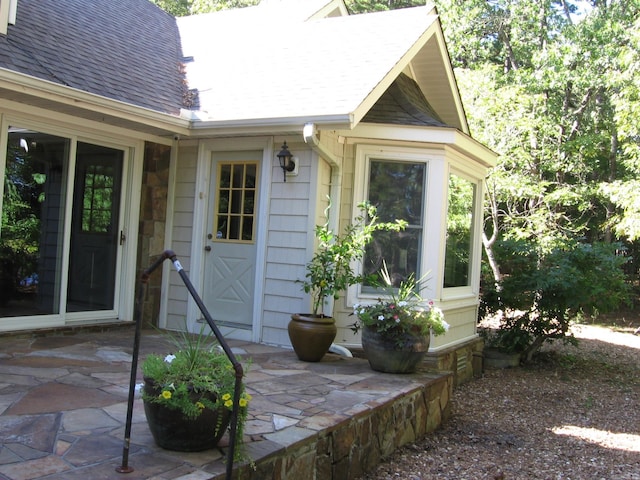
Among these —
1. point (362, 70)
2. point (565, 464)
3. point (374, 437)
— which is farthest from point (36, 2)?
point (565, 464)

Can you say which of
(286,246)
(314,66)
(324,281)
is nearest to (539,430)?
(324,281)

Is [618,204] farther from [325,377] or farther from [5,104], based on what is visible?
[5,104]

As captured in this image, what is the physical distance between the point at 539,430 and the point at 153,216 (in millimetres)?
4335

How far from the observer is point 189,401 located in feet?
8.09

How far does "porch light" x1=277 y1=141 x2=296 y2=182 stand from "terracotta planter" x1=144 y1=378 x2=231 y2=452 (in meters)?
3.30

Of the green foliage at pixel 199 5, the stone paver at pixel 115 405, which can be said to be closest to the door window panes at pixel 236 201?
the stone paver at pixel 115 405

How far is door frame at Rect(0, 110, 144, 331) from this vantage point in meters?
5.04

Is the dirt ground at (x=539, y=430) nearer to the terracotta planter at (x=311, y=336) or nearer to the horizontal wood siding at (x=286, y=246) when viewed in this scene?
the terracotta planter at (x=311, y=336)

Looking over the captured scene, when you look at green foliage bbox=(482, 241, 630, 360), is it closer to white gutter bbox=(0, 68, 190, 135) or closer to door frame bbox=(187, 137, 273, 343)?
door frame bbox=(187, 137, 273, 343)

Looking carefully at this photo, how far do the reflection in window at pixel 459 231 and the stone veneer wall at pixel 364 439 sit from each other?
5.53 ft

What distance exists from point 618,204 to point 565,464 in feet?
30.2

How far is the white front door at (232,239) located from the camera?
5918mm

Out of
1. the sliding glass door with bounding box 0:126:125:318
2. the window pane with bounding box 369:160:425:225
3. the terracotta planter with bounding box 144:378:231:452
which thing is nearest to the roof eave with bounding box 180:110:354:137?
the sliding glass door with bounding box 0:126:125:318

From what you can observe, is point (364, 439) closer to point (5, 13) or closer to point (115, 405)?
point (115, 405)
